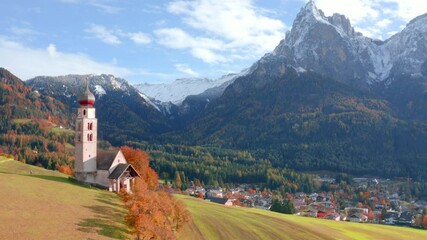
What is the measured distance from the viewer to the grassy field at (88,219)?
2034 inches

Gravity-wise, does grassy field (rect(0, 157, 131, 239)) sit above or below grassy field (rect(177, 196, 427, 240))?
above

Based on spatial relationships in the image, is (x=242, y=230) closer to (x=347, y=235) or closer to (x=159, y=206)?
(x=159, y=206)

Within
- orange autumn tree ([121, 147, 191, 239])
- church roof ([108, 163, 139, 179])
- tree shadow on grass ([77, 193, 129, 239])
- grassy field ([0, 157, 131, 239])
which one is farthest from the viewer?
church roof ([108, 163, 139, 179])

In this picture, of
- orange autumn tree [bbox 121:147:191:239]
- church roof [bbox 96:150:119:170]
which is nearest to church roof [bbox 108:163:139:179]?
church roof [bbox 96:150:119:170]

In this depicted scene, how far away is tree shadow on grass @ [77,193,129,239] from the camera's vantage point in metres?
55.5

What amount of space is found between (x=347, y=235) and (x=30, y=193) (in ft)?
204

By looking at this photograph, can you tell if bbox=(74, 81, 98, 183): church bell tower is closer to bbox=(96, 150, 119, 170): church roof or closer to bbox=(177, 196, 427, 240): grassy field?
bbox=(96, 150, 119, 170): church roof

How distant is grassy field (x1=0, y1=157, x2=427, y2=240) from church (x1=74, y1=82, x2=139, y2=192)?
407 centimetres

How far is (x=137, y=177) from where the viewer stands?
8706cm

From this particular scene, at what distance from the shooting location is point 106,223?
59406 mm

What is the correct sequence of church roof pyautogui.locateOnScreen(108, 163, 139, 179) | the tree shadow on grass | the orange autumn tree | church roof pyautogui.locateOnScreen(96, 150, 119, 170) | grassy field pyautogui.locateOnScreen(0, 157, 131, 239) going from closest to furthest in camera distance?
1. grassy field pyautogui.locateOnScreen(0, 157, 131, 239)
2. the tree shadow on grass
3. the orange autumn tree
4. church roof pyautogui.locateOnScreen(108, 163, 139, 179)
5. church roof pyautogui.locateOnScreen(96, 150, 119, 170)

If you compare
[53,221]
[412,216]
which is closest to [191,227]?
[53,221]

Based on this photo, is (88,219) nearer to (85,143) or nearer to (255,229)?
(85,143)

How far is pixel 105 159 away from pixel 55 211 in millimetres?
28801
